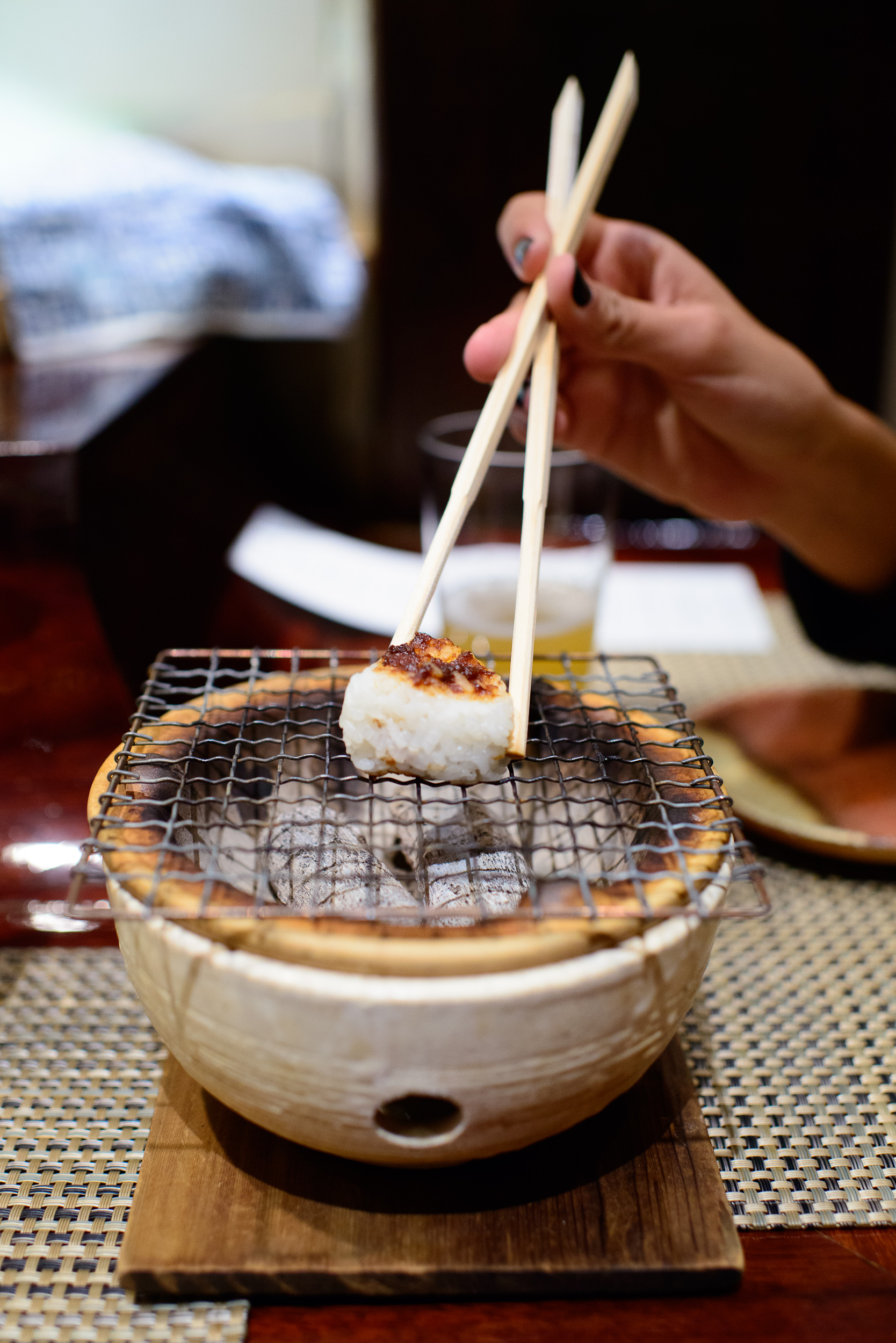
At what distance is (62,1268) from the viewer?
2.73 feet

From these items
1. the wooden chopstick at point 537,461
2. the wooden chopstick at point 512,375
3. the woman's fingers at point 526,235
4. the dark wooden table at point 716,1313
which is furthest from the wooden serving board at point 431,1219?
the woman's fingers at point 526,235

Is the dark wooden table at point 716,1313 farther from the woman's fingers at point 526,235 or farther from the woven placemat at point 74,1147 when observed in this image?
the woman's fingers at point 526,235

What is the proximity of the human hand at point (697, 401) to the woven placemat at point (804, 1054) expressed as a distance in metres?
0.63

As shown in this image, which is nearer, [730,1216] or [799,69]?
[730,1216]

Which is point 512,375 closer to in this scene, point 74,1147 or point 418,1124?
point 418,1124

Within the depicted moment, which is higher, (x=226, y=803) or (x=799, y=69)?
(x=799, y=69)

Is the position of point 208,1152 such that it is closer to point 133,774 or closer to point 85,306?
point 133,774

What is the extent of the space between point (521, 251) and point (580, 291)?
232 millimetres

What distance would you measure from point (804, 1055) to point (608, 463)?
104cm

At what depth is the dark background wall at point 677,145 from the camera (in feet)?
8.11

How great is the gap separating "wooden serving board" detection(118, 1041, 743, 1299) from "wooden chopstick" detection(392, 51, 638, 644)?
494 mm

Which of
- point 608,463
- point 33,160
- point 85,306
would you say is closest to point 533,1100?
point 608,463

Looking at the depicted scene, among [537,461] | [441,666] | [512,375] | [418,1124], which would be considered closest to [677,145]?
[512,375]

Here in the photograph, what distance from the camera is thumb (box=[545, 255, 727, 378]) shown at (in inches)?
45.3
